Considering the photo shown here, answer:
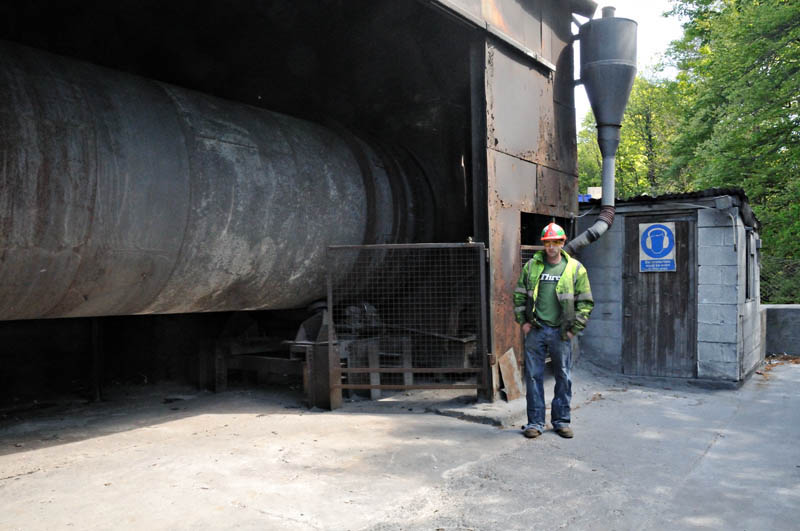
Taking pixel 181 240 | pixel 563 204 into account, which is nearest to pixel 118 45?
pixel 181 240

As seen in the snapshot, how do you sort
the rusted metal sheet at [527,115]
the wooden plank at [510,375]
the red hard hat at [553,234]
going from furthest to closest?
the rusted metal sheet at [527,115]
the wooden plank at [510,375]
the red hard hat at [553,234]

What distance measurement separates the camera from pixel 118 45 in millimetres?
6332

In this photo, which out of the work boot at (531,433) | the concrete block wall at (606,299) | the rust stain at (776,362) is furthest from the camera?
the rust stain at (776,362)

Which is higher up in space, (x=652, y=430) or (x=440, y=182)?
(x=440, y=182)

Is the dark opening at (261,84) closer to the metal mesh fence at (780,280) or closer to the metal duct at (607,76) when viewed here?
the metal duct at (607,76)

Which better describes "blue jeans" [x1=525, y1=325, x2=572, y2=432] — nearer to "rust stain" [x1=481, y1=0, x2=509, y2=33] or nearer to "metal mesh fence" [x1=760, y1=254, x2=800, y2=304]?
"rust stain" [x1=481, y1=0, x2=509, y2=33]

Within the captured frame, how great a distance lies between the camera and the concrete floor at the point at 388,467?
12.1ft

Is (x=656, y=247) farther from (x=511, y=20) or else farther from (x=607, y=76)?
(x=511, y=20)

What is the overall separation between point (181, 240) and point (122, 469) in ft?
6.10

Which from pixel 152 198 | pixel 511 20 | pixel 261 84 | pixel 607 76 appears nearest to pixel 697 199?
pixel 607 76

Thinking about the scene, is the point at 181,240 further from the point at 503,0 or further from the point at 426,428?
the point at 503,0

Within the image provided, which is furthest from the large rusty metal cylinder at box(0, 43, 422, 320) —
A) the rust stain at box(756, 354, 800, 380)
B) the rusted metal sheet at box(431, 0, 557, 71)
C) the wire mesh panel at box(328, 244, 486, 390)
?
the rust stain at box(756, 354, 800, 380)

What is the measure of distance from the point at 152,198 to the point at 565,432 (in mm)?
A: 4129

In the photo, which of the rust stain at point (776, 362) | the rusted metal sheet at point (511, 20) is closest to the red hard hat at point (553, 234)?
the rusted metal sheet at point (511, 20)
